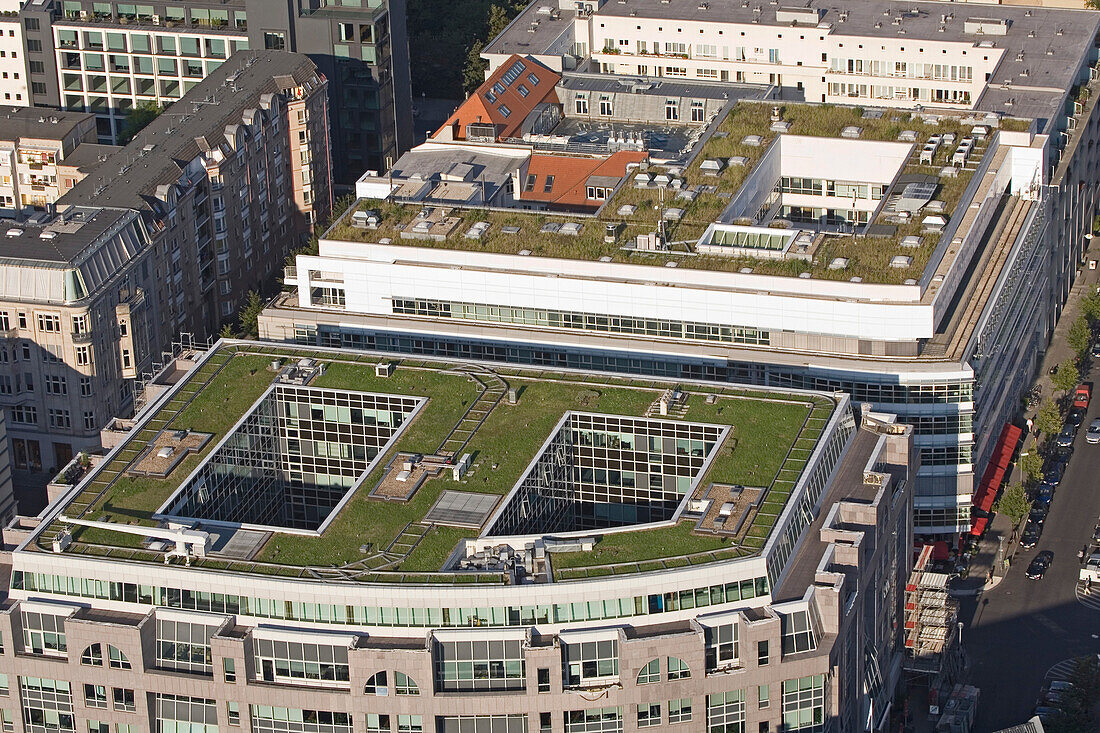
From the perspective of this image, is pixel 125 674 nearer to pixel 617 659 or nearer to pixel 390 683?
pixel 390 683

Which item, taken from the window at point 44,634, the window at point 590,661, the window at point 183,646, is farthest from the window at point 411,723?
the window at point 44,634

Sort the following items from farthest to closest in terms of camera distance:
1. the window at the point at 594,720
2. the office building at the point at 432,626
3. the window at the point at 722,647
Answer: the window at the point at 594,720 → the window at the point at 722,647 → the office building at the point at 432,626

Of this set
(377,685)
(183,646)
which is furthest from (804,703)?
(183,646)

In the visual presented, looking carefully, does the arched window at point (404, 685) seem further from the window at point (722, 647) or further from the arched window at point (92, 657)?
the arched window at point (92, 657)

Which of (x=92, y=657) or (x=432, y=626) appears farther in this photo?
(x=92, y=657)

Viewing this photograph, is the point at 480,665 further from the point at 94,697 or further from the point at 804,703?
the point at 94,697

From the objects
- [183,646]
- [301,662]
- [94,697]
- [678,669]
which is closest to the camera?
[678,669]

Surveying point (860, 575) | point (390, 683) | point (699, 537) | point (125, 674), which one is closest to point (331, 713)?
point (390, 683)
